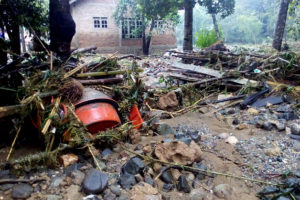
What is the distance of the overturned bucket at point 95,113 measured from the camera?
287 cm

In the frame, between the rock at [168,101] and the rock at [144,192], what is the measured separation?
2.29 metres

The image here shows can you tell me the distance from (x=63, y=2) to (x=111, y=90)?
5.60 ft

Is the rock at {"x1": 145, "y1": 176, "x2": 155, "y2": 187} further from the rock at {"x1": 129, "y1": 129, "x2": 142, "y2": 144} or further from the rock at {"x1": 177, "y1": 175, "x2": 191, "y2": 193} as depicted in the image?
the rock at {"x1": 129, "y1": 129, "x2": 142, "y2": 144}

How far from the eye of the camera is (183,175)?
228 centimetres

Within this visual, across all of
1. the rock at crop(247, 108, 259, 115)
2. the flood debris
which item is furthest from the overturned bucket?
the rock at crop(247, 108, 259, 115)

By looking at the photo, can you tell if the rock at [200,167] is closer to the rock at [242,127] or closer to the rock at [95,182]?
the rock at [95,182]

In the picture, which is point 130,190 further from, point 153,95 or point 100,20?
point 100,20

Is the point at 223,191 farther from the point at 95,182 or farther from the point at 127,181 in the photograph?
the point at 95,182

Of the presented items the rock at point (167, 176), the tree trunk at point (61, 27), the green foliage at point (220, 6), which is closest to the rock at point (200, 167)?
the rock at point (167, 176)

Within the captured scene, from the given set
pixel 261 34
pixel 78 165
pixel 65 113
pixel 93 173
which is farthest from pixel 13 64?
pixel 261 34

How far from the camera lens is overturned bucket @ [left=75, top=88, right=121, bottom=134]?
287cm

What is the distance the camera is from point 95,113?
2914 millimetres

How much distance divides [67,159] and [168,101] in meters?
2.40

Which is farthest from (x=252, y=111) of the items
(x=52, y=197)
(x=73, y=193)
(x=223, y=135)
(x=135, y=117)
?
(x=52, y=197)
